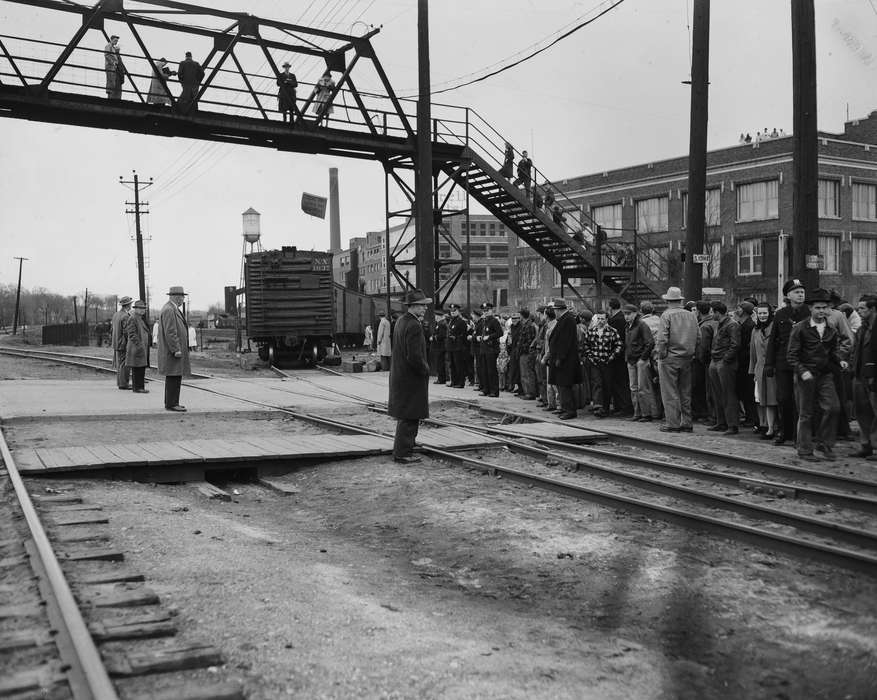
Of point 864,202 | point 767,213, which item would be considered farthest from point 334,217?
point 864,202

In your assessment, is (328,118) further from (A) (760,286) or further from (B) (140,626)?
(A) (760,286)

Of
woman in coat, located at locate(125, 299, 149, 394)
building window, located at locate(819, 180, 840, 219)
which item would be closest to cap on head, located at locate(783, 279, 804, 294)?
woman in coat, located at locate(125, 299, 149, 394)

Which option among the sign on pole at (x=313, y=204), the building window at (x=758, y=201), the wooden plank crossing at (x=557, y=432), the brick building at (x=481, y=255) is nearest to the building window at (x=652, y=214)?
the building window at (x=758, y=201)

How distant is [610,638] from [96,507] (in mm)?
4406

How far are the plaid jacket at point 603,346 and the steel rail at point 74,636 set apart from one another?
9.62 m

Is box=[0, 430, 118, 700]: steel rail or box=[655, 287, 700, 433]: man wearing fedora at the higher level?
box=[655, 287, 700, 433]: man wearing fedora

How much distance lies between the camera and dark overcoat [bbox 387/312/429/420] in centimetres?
941

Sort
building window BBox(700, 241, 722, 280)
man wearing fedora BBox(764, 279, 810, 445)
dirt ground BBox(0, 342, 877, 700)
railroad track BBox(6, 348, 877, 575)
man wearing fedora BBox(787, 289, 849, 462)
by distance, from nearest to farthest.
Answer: dirt ground BBox(0, 342, 877, 700) < railroad track BBox(6, 348, 877, 575) < man wearing fedora BBox(787, 289, 849, 462) < man wearing fedora BBox(764, 279, 810, 445) < building window BBox(700, 241, 722, 280)

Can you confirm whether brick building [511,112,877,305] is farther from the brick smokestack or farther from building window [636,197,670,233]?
the brick smokestack

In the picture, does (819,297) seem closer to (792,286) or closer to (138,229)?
(792,286)

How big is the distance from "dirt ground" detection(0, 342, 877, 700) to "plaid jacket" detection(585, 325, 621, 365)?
6.03 meters

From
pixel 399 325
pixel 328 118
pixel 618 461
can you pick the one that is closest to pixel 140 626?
pixel 399 325

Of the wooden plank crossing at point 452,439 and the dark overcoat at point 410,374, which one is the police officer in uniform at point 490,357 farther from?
the dark overcoat at point 410,374

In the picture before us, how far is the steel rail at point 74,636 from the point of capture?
3.27 metres
